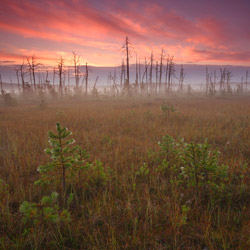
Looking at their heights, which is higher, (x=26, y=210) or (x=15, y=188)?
(x=26, y=210)

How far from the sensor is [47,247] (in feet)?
5.03

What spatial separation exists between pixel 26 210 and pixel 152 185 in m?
1.85

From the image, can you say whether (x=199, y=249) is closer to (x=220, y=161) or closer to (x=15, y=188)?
(x=220, y=161)

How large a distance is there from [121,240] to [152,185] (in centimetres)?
117

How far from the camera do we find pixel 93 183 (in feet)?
8.79

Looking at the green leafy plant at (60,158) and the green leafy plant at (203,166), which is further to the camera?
the green leafy plant at (203,166)

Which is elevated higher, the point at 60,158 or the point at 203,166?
the point at 60,158

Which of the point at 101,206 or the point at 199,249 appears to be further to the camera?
the point at 101,206

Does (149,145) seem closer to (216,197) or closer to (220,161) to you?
(220,161)

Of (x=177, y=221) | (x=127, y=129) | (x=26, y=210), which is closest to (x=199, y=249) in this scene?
(x=177, y=221)

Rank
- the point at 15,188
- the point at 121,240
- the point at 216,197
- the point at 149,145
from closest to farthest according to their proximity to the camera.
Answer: the point at 121,240 → the point at 216,197 → the point at 15,188 → the point at 149,145

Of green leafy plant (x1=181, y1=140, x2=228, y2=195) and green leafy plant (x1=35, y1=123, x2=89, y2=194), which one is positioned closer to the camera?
green leafy plant (x1=35, y1=123, x2=89, y2=194)

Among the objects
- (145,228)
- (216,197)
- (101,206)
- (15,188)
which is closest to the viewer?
(145,228)

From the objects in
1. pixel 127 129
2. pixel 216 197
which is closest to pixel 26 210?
pixel 216 197
